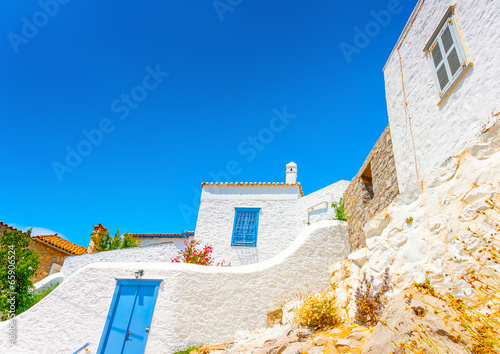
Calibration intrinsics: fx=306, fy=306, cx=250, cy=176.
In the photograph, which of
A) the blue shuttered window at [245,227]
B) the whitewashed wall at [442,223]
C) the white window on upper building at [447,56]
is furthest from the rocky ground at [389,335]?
the blue shuttered window at [245,227]

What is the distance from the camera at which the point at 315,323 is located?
6586mm

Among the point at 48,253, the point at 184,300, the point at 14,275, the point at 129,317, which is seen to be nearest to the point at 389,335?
the point at 184,300

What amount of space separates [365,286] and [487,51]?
4.87 m

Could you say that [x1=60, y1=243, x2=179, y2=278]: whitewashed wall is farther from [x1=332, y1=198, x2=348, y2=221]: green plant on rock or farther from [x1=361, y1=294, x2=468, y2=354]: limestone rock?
[x1=361, y1=294, x2=468, y2=354]: limestone rock

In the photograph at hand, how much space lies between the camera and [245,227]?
45.5ft

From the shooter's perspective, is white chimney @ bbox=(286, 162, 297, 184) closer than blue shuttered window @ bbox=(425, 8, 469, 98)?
No

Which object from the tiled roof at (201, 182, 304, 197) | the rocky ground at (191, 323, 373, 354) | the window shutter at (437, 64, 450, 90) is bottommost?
the rocky ground at (191, 323, 373, 354)

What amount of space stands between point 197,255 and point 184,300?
142 inches

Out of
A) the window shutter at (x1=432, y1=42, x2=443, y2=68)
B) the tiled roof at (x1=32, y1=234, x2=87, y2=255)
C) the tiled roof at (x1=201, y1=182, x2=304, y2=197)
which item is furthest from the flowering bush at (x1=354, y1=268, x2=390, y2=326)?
the tiled roof at (x1=32, y1=234, x2=87, y2=255)

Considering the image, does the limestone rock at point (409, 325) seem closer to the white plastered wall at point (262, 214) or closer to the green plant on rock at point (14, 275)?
the white plastered wall at point (262, 214)

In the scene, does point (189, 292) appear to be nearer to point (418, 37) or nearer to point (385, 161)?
point (385, 161)

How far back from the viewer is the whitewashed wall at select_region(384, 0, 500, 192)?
486cm

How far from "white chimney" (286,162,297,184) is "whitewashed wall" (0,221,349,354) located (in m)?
6.04

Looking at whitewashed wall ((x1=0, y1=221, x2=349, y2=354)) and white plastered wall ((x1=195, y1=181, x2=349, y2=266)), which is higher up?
white plastered wall ((x1=195, y1=181, x2=349, y2=266))
